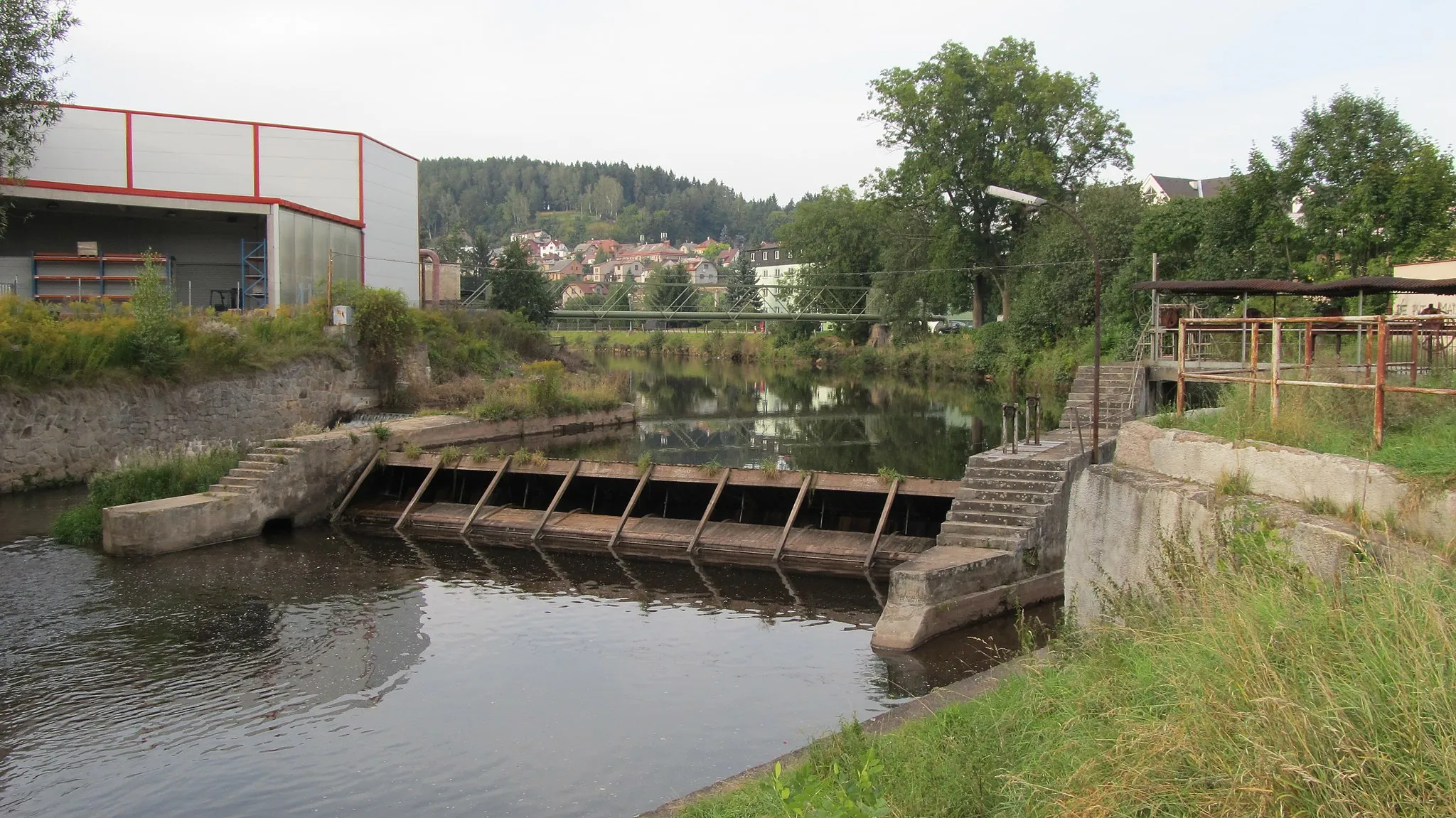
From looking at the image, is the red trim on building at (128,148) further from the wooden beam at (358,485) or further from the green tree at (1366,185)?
the green tree at (1366,185)

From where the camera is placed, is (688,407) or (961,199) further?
(961,199)

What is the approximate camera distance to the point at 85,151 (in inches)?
1314

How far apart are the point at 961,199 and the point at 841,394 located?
12946 millimetres

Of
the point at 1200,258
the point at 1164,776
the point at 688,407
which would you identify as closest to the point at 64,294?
the point at 688,407

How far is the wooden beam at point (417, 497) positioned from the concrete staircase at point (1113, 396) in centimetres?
1377

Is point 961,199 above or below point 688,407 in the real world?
above

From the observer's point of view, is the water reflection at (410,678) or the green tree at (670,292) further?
the green tree at (670,292)

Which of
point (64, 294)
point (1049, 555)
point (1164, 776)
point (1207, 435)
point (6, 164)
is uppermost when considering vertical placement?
point (6, 164)

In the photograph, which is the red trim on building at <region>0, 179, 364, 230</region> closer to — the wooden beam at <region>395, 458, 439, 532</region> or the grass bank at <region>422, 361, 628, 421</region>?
the grass bank at <region>422, 361, 628, 421</region>

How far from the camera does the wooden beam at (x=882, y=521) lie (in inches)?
716

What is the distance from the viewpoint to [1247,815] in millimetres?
4441

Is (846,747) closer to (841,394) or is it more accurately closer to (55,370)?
(55,370)

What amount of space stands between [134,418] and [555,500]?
11589 millimetres

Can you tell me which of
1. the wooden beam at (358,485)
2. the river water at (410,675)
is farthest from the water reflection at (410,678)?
the wooden beam at (358,485)
